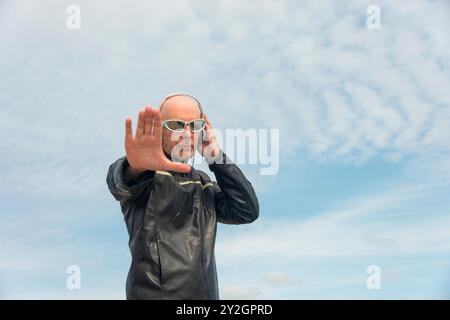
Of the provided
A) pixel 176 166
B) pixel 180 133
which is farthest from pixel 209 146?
pixel 176 166

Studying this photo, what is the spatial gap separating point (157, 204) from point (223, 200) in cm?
54

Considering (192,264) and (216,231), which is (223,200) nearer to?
(216,231)

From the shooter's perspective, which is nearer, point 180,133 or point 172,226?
point 172,226

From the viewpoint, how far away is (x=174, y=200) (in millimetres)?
3064

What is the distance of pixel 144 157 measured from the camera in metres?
2.75

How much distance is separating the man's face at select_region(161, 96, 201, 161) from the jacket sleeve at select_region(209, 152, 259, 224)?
0.70 feet

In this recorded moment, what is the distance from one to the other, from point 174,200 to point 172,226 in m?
0.15

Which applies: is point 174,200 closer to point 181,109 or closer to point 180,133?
point 180,133

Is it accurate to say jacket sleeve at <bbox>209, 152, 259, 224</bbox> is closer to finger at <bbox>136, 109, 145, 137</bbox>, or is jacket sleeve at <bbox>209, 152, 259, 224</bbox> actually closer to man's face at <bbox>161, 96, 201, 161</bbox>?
man's face at <bbox>161, 96, 201, 161</bbox>

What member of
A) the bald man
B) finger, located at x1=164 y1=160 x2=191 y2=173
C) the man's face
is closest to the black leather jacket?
the bald man

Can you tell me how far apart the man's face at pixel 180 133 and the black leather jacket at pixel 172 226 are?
15 cm

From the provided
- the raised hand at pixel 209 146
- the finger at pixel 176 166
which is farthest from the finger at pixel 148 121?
the raised hand at pixel 209 146
